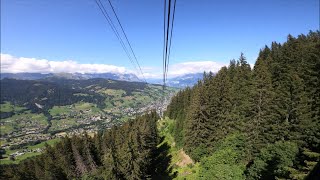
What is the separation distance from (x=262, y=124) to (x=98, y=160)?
51022 mm

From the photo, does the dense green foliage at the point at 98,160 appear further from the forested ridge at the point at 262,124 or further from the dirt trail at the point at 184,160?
the forested ridge at the point at 262,124

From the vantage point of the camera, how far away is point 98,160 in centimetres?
7712

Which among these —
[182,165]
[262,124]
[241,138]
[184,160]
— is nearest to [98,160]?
[184,160]

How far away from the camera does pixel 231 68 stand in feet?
254

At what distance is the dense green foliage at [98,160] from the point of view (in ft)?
172

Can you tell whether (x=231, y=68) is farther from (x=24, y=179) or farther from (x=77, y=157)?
(x=24, y=179)

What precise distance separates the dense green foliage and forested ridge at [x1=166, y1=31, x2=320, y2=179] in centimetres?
1162

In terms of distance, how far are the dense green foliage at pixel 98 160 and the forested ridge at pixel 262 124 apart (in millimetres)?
11617

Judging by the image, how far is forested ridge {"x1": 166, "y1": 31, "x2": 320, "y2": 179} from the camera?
30.0 m

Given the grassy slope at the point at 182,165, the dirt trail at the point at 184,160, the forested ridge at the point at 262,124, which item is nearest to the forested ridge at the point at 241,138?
the forested ridge at the point at 262,124

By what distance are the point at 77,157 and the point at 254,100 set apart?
162 feet

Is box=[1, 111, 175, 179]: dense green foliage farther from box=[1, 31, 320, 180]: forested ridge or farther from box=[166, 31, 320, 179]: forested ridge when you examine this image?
box=[166, 31, 320, 179]: forested ridge

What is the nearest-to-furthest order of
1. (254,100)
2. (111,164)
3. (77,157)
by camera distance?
(254,100) → (111,164) → (77,157)

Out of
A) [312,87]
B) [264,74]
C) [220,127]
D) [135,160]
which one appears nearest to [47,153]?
[135,160]
